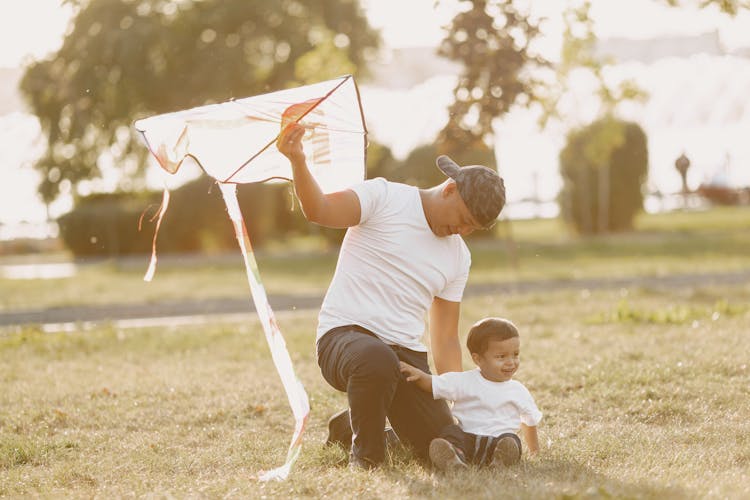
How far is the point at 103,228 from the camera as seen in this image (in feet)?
86.8

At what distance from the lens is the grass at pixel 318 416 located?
15.2ft

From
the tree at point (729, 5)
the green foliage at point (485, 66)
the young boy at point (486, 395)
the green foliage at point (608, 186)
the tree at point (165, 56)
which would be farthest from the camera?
the tree at point (165, 56)

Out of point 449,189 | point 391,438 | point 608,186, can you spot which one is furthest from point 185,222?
point 449,189

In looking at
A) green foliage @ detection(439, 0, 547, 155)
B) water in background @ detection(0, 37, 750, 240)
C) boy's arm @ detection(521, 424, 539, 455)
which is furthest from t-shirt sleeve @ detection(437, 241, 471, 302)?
water in background @ detection(0, 37, 750, 240)

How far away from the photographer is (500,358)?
197 inches

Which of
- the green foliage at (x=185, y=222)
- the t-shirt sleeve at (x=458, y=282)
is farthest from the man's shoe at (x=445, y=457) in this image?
the green foliage at (x=185, y=222)

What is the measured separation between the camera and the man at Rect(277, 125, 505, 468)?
4793 millimetres

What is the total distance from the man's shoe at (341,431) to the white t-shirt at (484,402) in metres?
0.54

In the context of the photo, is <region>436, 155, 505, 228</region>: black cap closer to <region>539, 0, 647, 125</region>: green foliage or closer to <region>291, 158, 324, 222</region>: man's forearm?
<region>291, 158, 324, 222</region>: man's forearm

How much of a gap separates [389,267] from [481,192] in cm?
56

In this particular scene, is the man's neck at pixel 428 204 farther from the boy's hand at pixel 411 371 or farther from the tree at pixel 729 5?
the tree at pixel 729 5

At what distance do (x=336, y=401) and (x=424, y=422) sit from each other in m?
1.70

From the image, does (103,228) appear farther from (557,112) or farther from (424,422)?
(424,422)

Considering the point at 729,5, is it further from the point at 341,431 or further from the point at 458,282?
the point at 341,431
